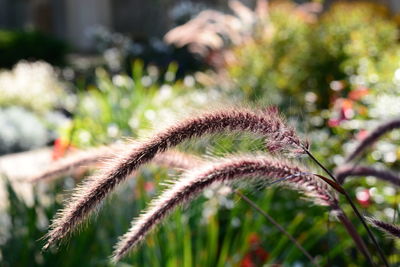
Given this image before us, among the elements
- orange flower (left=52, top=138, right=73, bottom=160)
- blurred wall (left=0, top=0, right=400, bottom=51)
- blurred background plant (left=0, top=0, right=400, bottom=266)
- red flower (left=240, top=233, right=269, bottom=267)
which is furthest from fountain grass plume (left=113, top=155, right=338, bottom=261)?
blurred wall (left=0, top=0, right=400, bottom=51)

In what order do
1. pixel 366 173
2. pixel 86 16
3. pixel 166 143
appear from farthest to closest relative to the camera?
pixel 86 16 < pixel 366 173 < pixel 166 143

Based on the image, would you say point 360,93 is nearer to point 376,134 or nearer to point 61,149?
point 61,149

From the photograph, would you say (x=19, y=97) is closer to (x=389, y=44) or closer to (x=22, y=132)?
(x=22, y=132)

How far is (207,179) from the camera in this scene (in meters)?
1.37

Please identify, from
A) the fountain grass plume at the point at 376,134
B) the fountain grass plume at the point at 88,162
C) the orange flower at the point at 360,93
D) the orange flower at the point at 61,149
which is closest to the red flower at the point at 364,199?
the orange flower at the point at 360,93

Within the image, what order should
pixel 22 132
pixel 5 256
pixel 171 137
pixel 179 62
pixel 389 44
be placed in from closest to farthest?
1. pixel 171 137
2. pixel 5 256
3. pixel 389 44
4. pixel 22 132
5. pixel 179 62

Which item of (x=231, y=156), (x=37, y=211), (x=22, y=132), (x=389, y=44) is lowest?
(x=22, y=132)

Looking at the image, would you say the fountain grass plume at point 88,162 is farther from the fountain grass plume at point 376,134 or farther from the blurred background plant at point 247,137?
the fountain grass plume at point 376,134

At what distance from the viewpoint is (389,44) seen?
6191mm

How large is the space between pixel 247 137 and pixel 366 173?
59cm

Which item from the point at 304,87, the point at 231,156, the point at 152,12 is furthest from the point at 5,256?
the point at 152,12

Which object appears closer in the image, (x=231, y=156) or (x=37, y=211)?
(x=231, y=156)

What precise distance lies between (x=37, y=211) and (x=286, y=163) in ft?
6.04

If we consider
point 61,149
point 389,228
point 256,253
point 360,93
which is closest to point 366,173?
point 389,228
